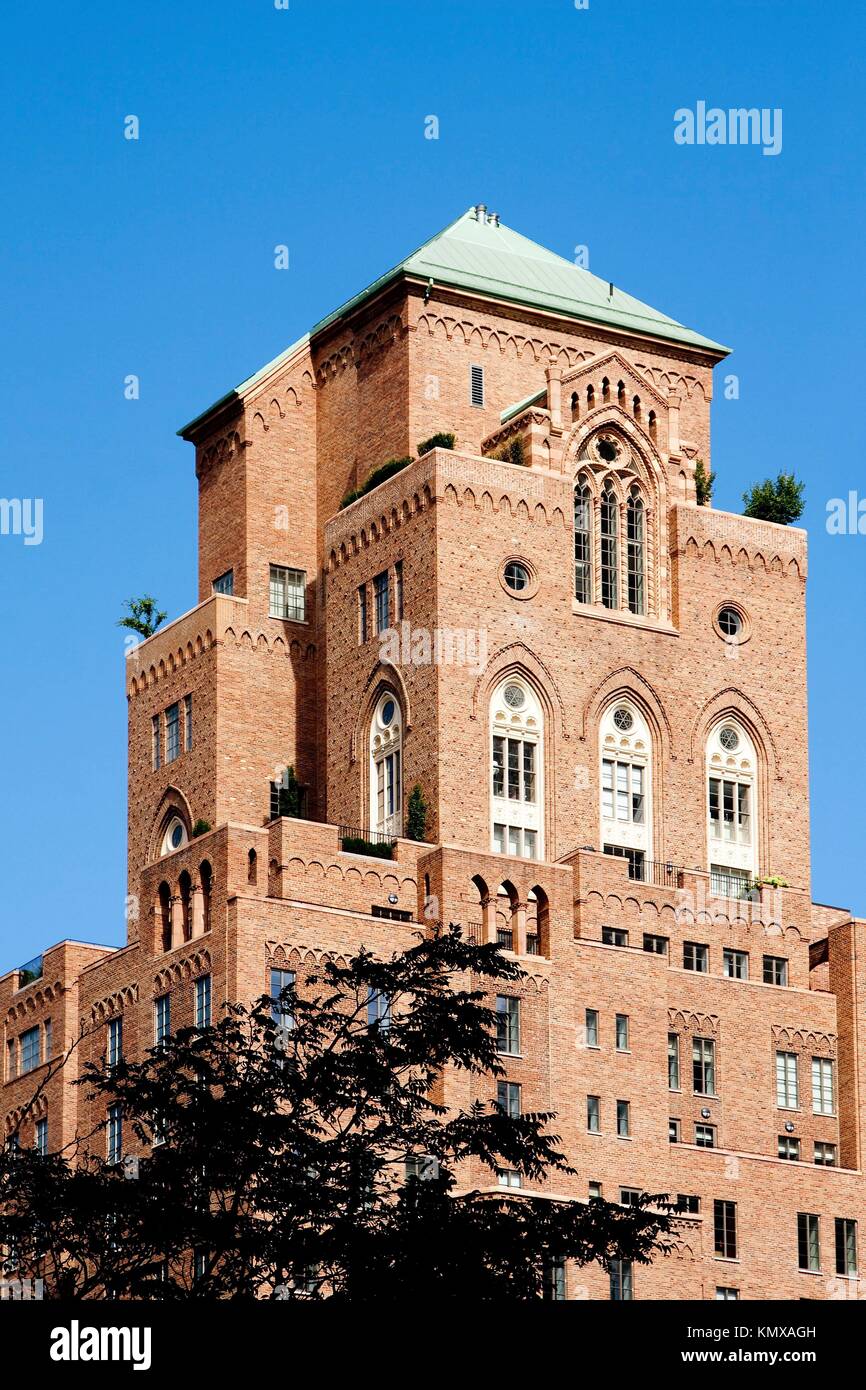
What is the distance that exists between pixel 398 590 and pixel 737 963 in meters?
16.1

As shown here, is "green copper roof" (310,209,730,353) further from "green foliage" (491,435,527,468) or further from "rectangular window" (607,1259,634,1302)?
"rectangular window" (607,1259,634,1302)

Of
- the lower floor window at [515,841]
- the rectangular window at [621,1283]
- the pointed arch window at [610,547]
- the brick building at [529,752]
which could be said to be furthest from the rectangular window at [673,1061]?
the pointed arch window at [610,547]

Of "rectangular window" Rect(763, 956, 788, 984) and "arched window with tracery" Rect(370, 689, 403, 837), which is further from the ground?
"arched window with tracery" Rect(370, 689, 403, 837)

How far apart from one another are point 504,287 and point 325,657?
546 inches

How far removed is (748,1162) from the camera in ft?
290

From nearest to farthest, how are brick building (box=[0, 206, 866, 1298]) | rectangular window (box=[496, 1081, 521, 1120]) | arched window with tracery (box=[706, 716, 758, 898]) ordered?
rectangular window (box=[496, 1081, 521, 1120]), brick building (box=[0, 206, 866, 1298]), arched window with tracery (box=[706, 716, 758, 898])

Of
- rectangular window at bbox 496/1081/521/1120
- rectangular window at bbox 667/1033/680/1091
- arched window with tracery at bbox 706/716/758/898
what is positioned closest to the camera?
rectangular window at bbox 496/1081/521/1120

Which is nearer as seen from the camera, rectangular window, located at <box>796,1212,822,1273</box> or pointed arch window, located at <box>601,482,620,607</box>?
rectangular window, located at <box>796,1212,822,1273</box>

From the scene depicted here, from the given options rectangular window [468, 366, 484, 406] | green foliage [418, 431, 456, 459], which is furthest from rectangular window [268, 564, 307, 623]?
rectangular window [468, 366, 484, 406]

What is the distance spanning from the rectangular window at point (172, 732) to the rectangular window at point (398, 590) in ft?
32.8

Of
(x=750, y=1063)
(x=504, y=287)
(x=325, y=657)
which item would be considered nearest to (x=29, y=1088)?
(x=325, y=657)

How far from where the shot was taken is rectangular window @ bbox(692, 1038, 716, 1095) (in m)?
89.7

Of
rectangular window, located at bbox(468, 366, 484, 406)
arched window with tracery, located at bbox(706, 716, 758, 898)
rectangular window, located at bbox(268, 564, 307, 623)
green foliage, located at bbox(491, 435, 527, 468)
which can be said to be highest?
rectangular window, located at bbox(468, 366, 484, 406)

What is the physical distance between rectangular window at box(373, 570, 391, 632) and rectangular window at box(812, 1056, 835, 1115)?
64.2 feet
